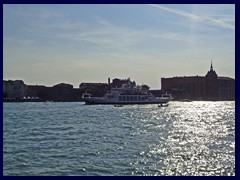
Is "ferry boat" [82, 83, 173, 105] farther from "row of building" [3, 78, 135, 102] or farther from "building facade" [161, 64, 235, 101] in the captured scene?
"building facade" [161, 64, 235, 101]

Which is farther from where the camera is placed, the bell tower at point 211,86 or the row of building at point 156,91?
the bell tower at point 211,86

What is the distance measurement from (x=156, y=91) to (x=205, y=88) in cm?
1113

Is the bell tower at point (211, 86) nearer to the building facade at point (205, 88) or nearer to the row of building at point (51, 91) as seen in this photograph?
the building facade at point (205, 88)

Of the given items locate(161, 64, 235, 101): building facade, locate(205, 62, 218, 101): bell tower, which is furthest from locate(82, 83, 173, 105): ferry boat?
locate(205, 62, 218, 101): bell tower

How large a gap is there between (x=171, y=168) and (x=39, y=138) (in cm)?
642

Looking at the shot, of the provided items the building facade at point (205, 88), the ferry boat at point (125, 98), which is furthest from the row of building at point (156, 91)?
the ferry boat at point (125, 98)

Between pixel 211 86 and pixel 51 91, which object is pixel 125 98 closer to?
pixel 51 91

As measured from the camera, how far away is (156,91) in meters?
69.8

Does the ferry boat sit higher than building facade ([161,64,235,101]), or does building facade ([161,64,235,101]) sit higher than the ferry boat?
building facade ([161,64,235,101])

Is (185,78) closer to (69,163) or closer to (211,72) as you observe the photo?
(211,72)

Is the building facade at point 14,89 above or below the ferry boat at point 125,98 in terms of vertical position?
above

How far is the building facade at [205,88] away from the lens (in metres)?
74.1

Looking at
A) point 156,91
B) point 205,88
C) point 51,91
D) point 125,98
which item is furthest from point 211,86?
point 51,91

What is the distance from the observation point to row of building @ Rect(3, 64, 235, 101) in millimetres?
66500
